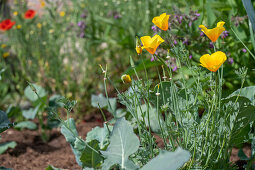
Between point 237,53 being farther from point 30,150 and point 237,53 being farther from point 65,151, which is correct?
point 30,150

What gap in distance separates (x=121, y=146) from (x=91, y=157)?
155mm

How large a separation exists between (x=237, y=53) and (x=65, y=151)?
53.9 inches

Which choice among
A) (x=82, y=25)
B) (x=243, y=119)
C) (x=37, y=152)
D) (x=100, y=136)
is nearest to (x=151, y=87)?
(x=100, y=136)

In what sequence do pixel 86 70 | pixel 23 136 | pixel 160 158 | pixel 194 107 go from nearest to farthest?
pixel 160 158 → pixel 194 107 → pixel 23 136 → pixel 86 70

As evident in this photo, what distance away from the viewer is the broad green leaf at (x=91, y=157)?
1.32m

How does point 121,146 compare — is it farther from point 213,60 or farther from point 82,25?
point 82,25

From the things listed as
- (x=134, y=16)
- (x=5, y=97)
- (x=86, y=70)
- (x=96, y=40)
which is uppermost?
(x=134, y=16)

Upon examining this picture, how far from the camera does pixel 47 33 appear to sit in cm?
340

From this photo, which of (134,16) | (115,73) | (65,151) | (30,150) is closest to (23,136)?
(30,150)

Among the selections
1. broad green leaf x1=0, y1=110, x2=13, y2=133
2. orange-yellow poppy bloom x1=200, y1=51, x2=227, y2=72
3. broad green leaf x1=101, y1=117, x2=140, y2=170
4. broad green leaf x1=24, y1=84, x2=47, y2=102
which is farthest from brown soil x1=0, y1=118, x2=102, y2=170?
orange-yellow poppy bloom x1=200, y1=51, x2=227, y2=72

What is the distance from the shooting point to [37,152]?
2309mm

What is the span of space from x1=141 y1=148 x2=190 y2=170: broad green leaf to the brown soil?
0.98 meters

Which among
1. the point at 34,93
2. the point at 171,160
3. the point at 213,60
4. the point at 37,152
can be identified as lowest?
the point at 37,152

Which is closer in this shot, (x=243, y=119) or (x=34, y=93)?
(x=243, y=119)
